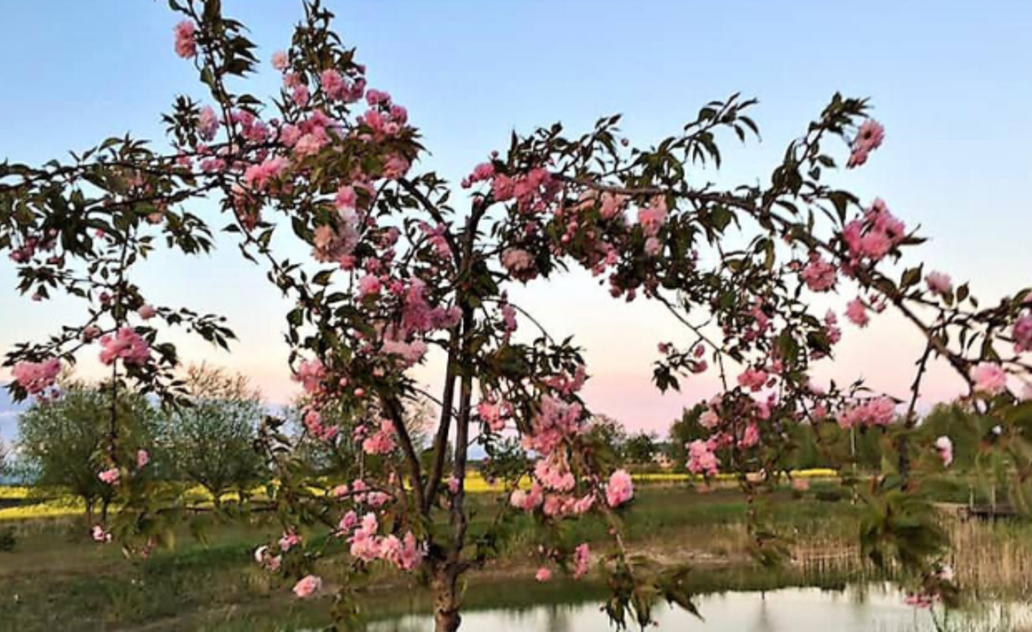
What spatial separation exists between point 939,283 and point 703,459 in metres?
1.08

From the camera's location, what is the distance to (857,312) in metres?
1.93

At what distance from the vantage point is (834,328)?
8.23 ft

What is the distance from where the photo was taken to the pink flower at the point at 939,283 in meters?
1.39

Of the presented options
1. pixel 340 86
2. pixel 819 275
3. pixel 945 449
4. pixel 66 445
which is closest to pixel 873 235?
pixel 945 449

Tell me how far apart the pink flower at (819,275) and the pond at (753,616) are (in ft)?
19.6

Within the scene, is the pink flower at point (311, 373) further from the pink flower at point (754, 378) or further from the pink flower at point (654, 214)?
the pink flower at point (754, 378)

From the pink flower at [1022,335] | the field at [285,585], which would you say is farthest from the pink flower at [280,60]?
the field at [285,585]

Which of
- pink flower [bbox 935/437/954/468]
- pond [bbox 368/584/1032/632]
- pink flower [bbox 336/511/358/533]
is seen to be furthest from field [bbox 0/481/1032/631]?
pink flower [bbox 935/437/954/468]

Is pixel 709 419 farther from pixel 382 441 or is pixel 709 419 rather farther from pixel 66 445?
pixel 66 445

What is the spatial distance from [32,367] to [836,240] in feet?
5.64

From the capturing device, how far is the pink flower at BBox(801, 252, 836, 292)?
2150mm

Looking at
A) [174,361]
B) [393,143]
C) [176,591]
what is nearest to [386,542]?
[174,361]

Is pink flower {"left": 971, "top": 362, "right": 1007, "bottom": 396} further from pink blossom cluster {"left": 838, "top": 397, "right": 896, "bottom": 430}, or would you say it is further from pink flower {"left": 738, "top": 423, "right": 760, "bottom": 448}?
pink flower {"left": 738, "top": 423, "right": 760, "bottom": 448}

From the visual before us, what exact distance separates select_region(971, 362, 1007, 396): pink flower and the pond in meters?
6.78
